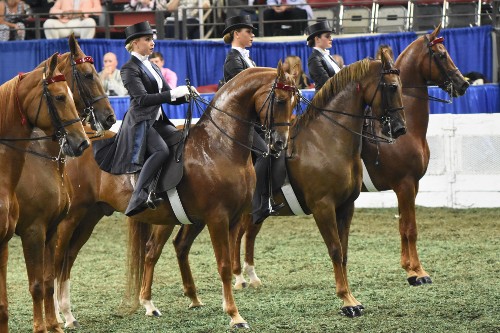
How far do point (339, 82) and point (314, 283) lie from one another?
2.13 meters

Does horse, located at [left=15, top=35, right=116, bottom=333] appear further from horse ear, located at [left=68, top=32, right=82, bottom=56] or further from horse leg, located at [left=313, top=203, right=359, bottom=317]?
horse leg, located at [left=313, top=203, right=359, bottom=317]

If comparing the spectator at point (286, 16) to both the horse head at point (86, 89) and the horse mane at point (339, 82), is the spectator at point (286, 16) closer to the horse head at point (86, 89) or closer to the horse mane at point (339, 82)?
the horse mane at point (339, 82)

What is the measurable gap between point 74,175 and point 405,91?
346 centimetres

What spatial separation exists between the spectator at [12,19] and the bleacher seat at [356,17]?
17.8ft

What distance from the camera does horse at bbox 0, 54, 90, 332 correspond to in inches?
257

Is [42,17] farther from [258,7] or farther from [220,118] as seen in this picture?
[220,118]

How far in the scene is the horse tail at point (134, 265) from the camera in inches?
334

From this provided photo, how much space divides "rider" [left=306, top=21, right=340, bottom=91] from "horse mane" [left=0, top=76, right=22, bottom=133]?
3801 mm

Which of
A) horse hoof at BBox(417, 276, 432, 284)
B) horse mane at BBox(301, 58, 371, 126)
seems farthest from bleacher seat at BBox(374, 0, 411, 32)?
horse mane at BBox(301, 58, 371, 126)

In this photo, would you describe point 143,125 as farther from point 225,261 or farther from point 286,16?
point 286,16

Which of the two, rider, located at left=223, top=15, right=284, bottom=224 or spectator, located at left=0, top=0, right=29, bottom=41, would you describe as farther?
spectator, located at left=0, top=0, right=29, bottom=41

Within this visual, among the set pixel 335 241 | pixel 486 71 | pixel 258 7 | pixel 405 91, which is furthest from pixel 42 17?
pixel 335 241

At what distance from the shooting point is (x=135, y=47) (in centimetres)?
834

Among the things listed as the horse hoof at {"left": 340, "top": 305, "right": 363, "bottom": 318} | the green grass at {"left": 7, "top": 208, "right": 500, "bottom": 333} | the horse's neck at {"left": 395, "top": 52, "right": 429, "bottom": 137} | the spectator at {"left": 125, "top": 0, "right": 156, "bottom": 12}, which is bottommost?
the green grass at {"left": 7, "top": 208, "right": 500, "bottom": 333}
